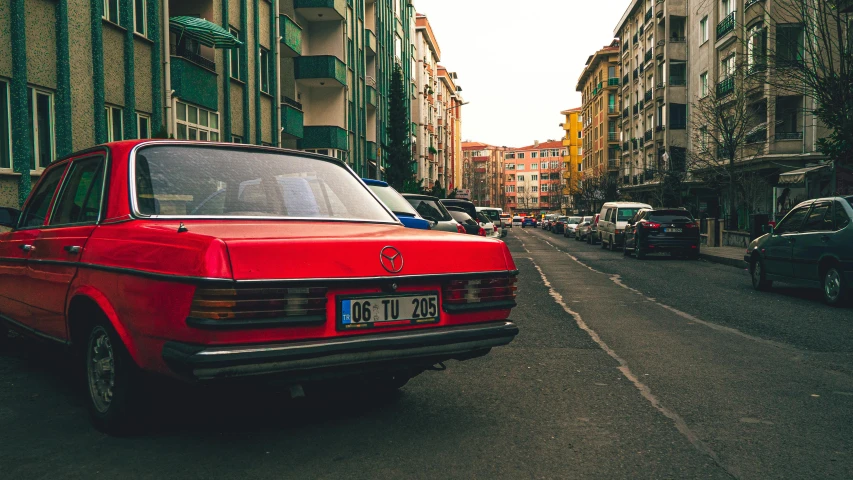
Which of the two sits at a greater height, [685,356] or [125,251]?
[125,251]

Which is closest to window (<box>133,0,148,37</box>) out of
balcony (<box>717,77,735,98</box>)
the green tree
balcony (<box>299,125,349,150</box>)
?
Answer: balcony (<box>299,125,349,150</box>)

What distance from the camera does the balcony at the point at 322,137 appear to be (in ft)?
102

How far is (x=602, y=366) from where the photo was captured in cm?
606

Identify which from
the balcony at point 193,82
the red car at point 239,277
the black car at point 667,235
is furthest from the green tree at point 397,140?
the red car at point 239,277

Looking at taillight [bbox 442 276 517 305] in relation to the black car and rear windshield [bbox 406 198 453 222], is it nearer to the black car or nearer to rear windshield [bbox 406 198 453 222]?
rear windshield [bbox 406 198 453 222]

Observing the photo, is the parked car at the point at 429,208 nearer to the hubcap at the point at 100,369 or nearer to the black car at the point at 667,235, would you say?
the hubcap at the point at 100,369

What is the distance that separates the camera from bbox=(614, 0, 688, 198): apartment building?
50844 mm

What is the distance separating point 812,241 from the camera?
11.0m

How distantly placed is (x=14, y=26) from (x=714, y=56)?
36.9 m

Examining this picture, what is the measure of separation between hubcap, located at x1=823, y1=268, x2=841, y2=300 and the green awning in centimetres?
1410

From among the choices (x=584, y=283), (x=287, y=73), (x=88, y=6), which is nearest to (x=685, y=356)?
(x=584, y=283)

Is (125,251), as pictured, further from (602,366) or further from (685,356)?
(685,356)

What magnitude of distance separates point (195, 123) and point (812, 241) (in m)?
14.7

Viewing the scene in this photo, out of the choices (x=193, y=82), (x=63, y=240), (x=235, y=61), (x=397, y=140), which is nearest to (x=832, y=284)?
(x=63, y=240)
